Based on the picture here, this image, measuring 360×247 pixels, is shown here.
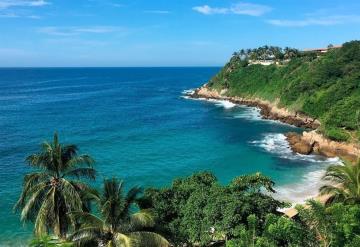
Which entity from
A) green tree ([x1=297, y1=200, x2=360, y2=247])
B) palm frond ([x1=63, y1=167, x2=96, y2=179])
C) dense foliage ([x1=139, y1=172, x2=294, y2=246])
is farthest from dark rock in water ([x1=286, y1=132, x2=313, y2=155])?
palm frond ([x1=63, y1=167, x2=96, y2=179])

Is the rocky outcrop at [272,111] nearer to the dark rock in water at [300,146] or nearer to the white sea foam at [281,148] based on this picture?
the white sea foam at [281,148]

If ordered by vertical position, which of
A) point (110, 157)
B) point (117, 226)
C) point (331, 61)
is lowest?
point (110, 157)

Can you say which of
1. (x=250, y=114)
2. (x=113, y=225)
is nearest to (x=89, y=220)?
(x=113, y=225)

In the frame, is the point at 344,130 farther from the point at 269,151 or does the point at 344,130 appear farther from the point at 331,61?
the point at 331,61

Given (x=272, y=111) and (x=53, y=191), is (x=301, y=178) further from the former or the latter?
(x=272, y=111)

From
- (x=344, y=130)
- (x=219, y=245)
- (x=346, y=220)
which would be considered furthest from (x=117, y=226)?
(x=344, y=130)

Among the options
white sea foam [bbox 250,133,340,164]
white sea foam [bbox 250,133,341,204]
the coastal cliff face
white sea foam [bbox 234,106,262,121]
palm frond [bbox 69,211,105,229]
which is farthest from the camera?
white sea foam [bbox 234,106,262,121]

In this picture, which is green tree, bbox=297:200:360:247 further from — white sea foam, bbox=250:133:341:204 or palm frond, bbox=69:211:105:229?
white sea foam, bbox=250:133:341:204
